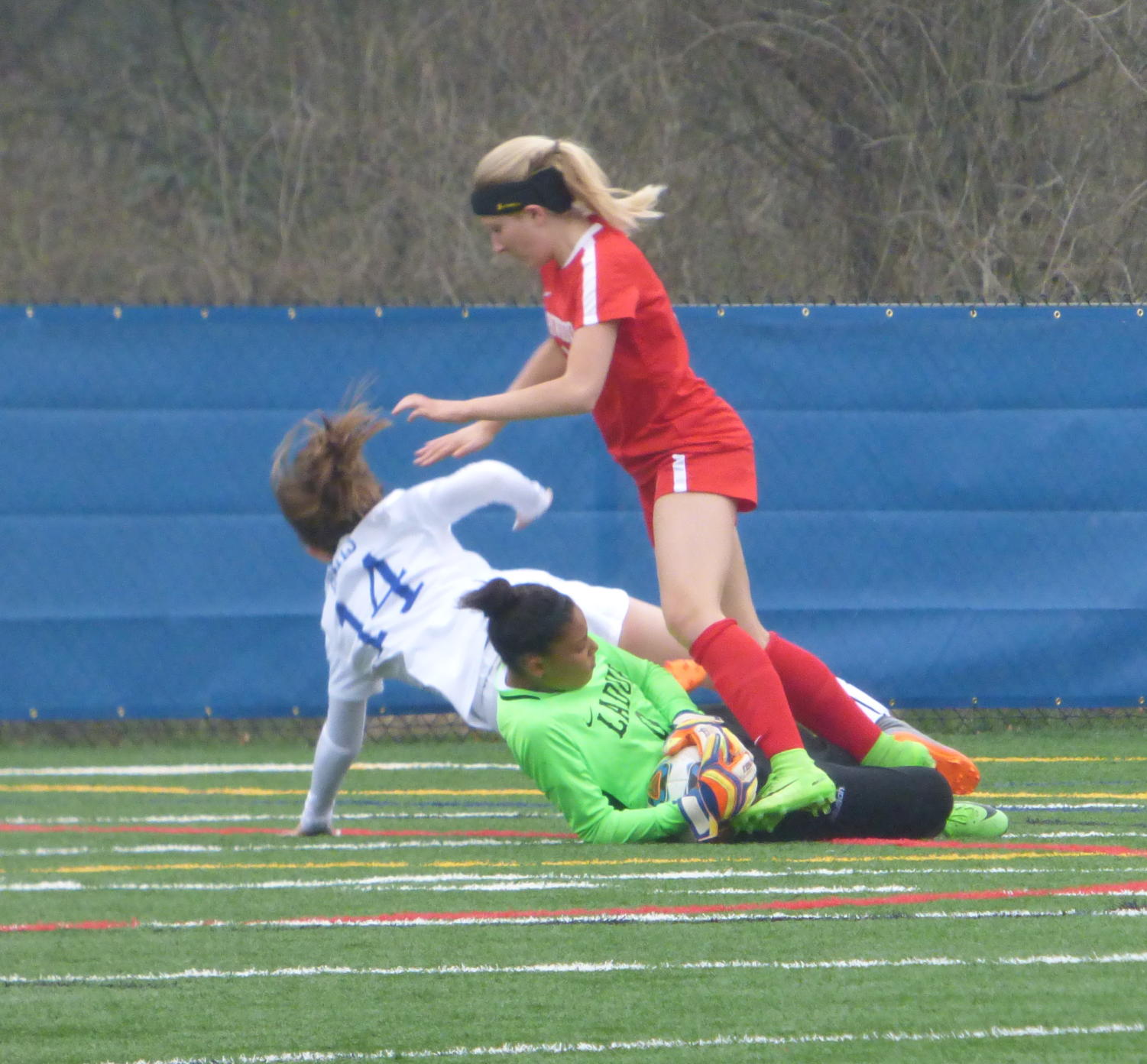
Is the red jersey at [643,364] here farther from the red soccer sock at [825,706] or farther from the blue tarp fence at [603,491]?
the blue tarp fence at [603,491]

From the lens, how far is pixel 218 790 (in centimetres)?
804

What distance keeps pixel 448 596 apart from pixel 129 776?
3.23 metres

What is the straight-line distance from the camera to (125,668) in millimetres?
8992

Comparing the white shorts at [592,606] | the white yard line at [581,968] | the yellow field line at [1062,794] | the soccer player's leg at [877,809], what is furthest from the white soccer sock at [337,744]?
the white yard line at [581,968]

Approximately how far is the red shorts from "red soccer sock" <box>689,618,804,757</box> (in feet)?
1.26

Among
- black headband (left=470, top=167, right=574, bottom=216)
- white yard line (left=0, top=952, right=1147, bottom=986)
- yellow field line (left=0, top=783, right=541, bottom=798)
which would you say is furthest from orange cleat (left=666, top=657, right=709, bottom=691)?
white yard line (left=0, top=952, right=1147, bottom=986)

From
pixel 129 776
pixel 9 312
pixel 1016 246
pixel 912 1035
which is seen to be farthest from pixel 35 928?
pixel 1016 246

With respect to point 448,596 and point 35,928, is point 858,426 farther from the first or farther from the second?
point 35,928

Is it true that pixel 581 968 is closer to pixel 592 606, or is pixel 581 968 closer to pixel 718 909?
pixel 718 909

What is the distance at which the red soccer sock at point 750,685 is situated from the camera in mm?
5285

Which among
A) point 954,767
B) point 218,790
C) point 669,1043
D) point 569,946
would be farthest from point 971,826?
point 218,790

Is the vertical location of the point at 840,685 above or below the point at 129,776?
above

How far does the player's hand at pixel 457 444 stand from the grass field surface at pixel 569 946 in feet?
3.41

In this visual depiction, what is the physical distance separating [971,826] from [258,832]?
2.29m
